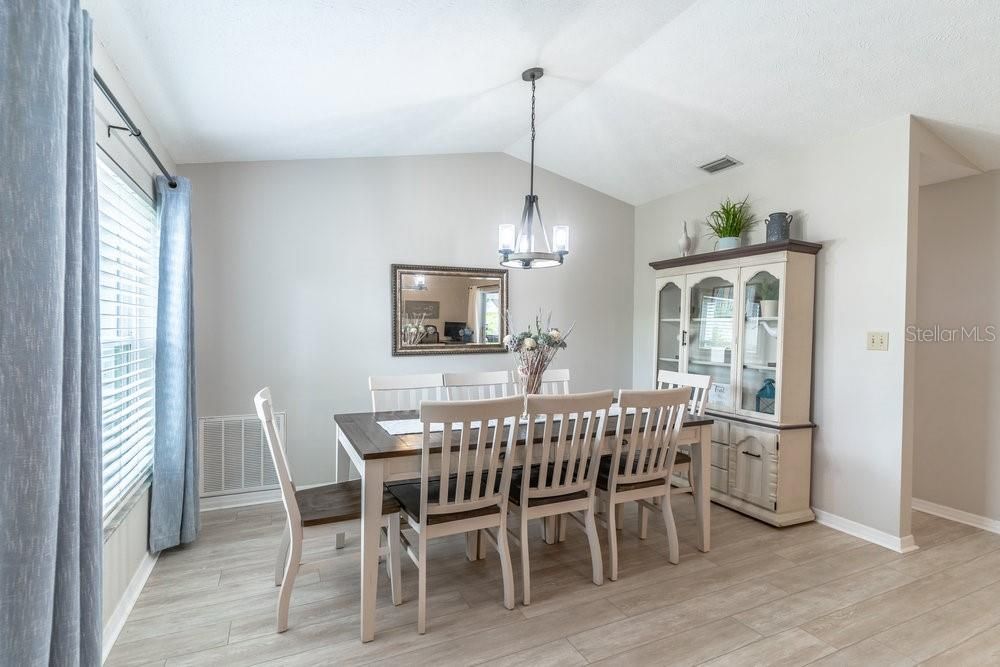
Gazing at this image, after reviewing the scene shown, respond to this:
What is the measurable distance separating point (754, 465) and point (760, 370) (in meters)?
0.62

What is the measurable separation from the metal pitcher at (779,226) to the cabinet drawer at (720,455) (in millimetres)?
1455

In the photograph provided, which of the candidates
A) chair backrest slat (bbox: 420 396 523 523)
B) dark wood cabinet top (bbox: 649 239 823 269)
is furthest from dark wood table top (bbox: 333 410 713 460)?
dark wood cabinet top (bbox: 649 239 823 269)

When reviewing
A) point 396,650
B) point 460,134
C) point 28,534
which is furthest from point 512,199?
point 28,534

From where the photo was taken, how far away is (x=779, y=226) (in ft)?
11.0

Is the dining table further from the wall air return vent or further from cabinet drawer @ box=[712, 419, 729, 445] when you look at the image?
the wall air return vent

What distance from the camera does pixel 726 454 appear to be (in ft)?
11.6

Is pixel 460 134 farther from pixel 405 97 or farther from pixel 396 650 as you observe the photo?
pixel 396 650

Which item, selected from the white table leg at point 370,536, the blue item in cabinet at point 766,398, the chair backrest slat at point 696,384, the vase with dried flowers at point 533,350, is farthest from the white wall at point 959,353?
the white table leg at point 370,536

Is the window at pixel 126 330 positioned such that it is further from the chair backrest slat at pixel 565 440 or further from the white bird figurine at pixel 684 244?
the white bird figurine at pixel 684 244

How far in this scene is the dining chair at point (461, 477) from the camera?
2.02 meters

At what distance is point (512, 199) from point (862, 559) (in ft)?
11.1

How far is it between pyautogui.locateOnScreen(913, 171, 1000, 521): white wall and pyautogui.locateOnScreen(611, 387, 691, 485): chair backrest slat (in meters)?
2.24

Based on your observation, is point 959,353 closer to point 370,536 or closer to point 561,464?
point 561,464

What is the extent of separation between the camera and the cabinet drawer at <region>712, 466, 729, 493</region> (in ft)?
11.6
